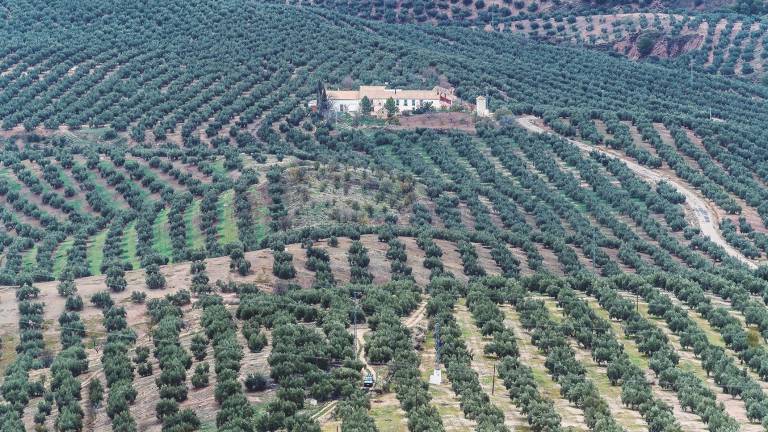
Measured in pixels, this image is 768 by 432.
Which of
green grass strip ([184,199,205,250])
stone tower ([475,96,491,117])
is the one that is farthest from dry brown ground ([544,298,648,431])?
stone tower ([475,96,491,117])

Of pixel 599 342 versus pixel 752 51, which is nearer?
pixel 599 342

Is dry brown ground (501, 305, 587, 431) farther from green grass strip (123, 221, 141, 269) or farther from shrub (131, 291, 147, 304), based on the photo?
green grass strip (123, 221, 141, 269)

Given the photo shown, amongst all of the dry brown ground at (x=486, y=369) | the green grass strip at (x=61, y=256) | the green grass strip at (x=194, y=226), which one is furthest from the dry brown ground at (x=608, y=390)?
the green grass strip at (x=61, y=256)

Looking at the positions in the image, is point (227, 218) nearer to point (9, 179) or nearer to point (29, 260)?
point (29, 260)

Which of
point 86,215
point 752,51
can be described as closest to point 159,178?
point 86,215

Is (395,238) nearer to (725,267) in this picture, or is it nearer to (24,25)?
(725,267)

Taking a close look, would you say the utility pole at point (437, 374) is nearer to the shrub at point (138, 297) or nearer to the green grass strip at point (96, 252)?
the shrub at point (138, 297)

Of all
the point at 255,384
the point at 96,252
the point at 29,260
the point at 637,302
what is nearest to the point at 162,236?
the point at 96,252
